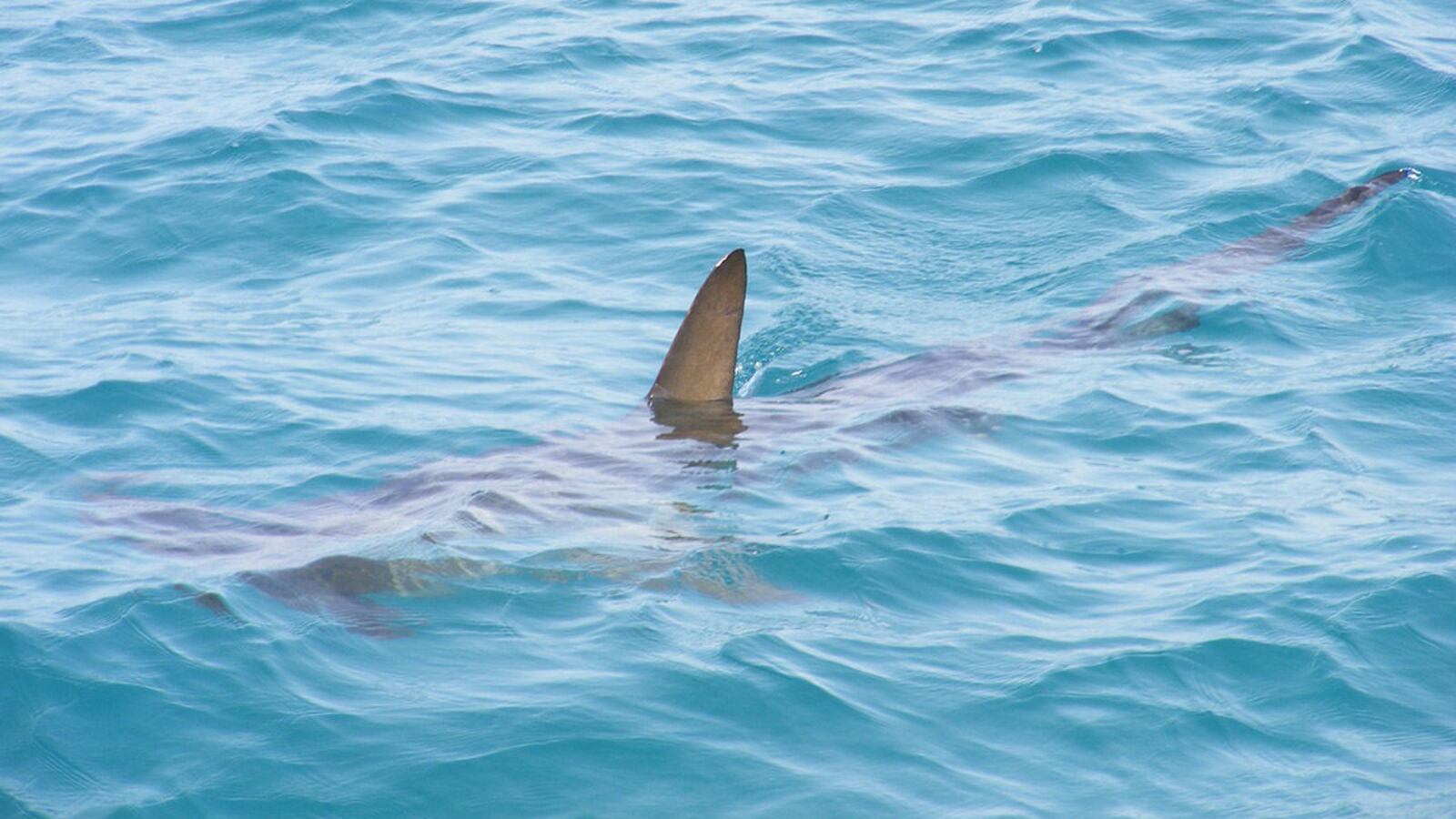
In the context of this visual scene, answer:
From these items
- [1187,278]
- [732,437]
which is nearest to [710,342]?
[732,437]

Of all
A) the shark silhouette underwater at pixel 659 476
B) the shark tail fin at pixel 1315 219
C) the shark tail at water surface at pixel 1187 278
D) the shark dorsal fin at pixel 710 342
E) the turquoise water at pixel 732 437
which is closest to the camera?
the turquoise water at pixel 732 437

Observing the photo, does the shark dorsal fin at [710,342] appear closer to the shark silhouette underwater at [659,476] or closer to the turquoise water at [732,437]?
the shark silhouette underwater at [659,476]

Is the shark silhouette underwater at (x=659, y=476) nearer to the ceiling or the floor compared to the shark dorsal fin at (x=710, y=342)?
nearer to the floor

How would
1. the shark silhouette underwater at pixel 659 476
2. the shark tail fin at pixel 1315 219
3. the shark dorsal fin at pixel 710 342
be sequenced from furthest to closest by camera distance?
1. the shark tail fin at pixel 1315 219
2. the shark dorsal fin at pixel 710 342
3. the shark silhouette underwater at pixel 659 476

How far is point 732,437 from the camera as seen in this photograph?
23.2 ft

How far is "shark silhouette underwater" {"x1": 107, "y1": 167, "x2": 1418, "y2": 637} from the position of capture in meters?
5.68

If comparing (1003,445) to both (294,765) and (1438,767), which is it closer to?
(1438,767)

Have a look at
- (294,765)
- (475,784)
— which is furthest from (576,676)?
(294,765)

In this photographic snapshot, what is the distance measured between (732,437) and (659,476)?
56cm

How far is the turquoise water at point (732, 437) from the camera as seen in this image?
15.5 feet

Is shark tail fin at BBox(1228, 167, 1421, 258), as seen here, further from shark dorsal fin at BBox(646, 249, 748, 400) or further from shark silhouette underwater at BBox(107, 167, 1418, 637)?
shark dorsal fin at BBox(646, 249, 748, 400)

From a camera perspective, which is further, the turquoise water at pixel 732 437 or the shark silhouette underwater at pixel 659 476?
the shark silhouette underwater at pixel 659 476

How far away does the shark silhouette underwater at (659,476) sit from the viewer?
5680 millimetres

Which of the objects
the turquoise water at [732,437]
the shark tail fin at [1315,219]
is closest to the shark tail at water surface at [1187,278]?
the shark tail fin at [1315,219]
